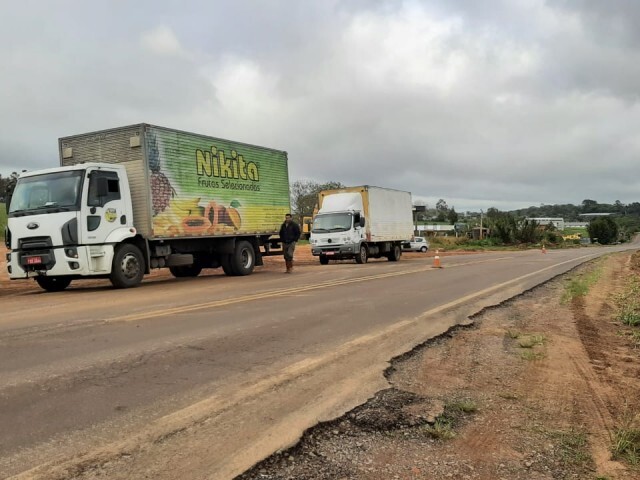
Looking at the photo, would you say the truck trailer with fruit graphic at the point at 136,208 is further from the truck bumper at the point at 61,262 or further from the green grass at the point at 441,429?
the green grass at the point at 441,429

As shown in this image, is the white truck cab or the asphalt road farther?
the white truck cab

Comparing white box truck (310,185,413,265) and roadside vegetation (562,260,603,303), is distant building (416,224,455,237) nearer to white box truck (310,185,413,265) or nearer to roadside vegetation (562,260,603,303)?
white box truck (310,185,413,265)

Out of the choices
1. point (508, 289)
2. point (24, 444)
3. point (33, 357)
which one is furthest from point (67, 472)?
point (508, 289)

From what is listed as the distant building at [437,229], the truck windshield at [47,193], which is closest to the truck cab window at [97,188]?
the truck windshield at [47,193]

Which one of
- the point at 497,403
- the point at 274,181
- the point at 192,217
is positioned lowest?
the point at 497,403

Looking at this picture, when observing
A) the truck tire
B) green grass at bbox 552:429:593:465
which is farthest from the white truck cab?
the truck tire

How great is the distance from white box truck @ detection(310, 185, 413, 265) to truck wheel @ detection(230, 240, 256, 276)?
7.01m

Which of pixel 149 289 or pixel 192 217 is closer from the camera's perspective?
pixel 149 289

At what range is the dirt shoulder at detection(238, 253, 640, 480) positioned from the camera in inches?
132

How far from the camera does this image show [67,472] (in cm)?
314

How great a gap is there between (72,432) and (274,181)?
15560 millimetres

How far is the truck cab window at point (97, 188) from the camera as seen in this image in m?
12.8

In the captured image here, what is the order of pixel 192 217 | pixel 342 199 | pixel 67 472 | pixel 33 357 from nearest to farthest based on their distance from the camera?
pixel 67 472 → pixel 33 357 → pixel 192 217 → pixel 342 199

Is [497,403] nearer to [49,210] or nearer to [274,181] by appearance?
[49,210]
